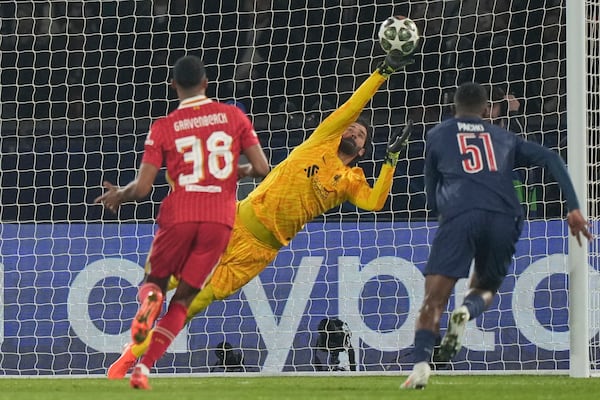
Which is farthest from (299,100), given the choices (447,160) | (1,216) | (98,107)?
(447,160)

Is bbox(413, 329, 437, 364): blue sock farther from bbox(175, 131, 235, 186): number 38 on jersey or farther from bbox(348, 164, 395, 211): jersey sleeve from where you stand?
bbox(348, 164, 395, 211): jersey sleeve

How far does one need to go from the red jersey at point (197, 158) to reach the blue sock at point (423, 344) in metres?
1.25

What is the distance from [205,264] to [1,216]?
19.8 feet

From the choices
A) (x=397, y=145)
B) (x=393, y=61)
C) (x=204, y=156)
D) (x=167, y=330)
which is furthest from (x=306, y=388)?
(x=393, y=61)

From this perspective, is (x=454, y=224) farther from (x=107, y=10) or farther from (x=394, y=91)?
(x=107, y=10)

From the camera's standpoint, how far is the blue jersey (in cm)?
773

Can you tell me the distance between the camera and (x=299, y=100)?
13.8 metres

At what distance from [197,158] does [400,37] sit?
6.90ft

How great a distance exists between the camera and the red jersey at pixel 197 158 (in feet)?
24.7

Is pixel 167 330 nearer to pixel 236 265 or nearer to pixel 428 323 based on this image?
pixel 428 323

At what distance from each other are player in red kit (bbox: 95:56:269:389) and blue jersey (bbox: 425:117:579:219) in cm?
105

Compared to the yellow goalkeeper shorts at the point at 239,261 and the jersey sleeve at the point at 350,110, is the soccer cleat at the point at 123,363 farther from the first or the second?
the jersey sleeve at the point at 350,110

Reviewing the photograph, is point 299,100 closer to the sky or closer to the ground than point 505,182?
closer to the sky

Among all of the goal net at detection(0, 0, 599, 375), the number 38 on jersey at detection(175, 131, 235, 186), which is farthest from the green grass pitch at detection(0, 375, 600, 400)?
the number 38 on jersey at detection(175, 131, 235, 186)
